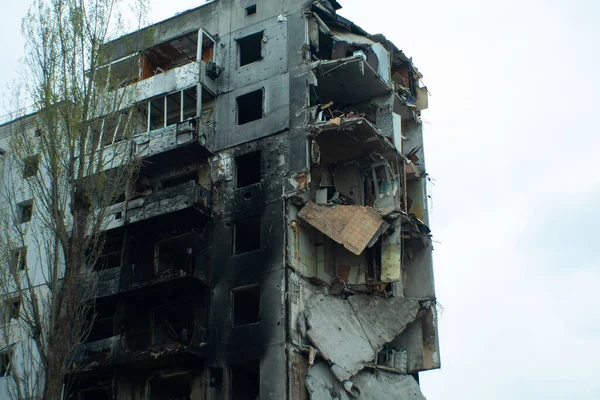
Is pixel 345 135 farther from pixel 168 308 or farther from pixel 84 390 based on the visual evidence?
pixel 84 390

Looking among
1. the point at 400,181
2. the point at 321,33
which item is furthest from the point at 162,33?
the point at 400,181

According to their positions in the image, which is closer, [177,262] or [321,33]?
[177,262]

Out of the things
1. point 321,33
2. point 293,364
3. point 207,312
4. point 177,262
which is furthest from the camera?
point 321,33

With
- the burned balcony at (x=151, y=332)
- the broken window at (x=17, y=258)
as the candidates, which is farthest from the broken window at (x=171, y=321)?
the broken window at (x=17, y=258)

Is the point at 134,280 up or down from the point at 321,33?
down

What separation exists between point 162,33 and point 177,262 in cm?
1087

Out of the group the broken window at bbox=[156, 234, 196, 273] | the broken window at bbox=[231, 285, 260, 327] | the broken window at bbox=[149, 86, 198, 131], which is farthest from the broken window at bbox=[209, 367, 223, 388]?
the broken window at bbox=[149, 86, 198, 131]

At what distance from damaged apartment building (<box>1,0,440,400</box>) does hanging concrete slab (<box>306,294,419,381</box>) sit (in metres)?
0.05

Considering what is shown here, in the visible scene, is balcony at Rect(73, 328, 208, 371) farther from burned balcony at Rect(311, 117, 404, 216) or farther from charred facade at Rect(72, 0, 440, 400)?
burned balcony at Rect(311, 117, 404, 216)

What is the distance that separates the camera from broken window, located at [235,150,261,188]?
3108cm

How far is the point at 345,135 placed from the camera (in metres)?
31.5

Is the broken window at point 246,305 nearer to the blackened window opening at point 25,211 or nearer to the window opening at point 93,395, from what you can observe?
the window opening at point 93,395

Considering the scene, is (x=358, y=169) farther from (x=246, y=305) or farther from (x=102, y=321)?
(x=102, y=321)

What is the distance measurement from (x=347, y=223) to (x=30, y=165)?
462 inches
